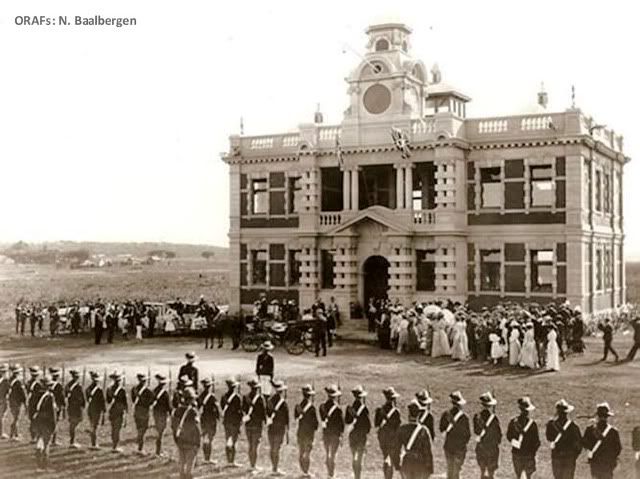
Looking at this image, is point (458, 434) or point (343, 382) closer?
point (458, 434)

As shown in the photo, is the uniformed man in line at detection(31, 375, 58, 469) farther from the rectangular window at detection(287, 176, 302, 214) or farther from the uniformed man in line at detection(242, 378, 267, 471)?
the rectangular window at detection(287, 176, 302, 214)

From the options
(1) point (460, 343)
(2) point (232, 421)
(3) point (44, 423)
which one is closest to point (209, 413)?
(2) point (232, 421)

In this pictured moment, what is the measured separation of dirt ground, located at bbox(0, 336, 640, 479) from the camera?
11.3m

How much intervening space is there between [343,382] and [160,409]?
257 inches

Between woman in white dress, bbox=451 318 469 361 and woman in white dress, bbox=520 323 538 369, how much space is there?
199cm

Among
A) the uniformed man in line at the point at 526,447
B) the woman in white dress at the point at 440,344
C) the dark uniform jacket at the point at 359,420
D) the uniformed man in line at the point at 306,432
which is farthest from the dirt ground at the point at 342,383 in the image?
the uniformed man in line at the point at 526,447

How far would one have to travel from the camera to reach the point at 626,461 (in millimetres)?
11039

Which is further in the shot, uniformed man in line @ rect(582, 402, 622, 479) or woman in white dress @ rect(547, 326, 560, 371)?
woman in white dress @ rect(547, 326, 560, 371)

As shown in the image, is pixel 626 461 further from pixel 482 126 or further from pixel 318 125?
pixel 318 125

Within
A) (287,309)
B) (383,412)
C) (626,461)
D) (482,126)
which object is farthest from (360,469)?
(482,126)

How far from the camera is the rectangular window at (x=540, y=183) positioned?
26828 mm

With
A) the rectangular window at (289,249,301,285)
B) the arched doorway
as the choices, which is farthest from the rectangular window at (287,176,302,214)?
the arched doorway

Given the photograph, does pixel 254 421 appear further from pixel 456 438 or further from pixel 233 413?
pixel 456 438

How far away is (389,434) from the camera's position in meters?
9.99
